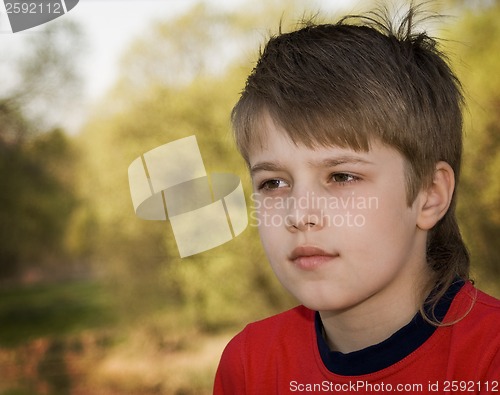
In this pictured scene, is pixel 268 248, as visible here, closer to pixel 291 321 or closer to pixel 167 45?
pixel 291 321

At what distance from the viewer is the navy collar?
1182 millimetres

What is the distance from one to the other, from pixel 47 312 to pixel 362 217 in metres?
3.65

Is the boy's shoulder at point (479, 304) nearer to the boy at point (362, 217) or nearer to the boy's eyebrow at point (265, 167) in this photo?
the boy at point (362, 217)

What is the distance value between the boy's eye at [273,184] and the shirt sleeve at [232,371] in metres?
0.38

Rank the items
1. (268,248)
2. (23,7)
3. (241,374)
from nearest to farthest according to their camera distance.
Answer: (268,248) → (241,374) → (23,7)

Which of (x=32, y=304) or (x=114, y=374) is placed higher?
(x=32, y=304)

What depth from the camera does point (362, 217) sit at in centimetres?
113

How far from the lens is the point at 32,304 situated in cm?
438

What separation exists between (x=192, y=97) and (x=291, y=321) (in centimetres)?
260

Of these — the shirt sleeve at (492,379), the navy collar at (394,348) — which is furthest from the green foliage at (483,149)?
the shirt sleeve at (492,379)

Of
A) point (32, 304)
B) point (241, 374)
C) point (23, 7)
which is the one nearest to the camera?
point (241, 374)

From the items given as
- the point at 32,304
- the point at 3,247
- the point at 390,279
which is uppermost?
the point at 3,247

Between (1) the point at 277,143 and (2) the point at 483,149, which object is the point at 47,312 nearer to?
(2) the point at 483,149

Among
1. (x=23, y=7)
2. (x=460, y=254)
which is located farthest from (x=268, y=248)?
(x=23, y=7)
